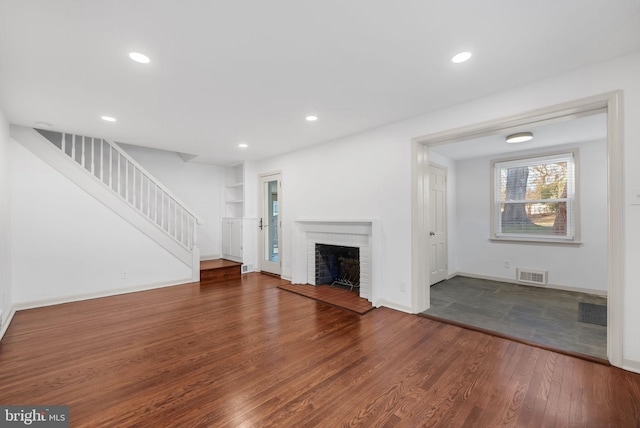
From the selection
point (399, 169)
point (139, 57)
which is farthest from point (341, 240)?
point (139, 57)

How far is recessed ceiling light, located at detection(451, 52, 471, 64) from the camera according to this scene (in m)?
2.20

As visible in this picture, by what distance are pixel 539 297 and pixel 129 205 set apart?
6777 millimetres

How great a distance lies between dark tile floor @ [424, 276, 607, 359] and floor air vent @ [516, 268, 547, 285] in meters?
0.16

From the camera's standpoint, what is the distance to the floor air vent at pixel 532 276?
479 centimetres

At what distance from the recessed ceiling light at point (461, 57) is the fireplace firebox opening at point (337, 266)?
312 centimetres

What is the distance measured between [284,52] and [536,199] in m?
5.18

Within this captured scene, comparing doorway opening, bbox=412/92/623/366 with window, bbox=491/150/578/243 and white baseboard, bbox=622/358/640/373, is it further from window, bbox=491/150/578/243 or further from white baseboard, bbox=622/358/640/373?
window, bbox=491/150/578/243

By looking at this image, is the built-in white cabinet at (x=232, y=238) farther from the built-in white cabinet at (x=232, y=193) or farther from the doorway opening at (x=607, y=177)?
the doorway opening at (x=607, y=177)

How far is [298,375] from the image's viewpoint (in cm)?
218

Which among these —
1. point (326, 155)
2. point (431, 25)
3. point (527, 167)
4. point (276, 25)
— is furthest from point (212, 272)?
point (527, 167)

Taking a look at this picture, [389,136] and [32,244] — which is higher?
[389,136]

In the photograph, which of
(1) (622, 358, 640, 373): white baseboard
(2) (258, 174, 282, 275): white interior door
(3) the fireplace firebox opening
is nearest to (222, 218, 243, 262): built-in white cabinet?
(2) (258, 174, 282, 275): white interior door

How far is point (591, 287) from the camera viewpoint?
4391 mm

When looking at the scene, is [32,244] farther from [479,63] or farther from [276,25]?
[479,63]
